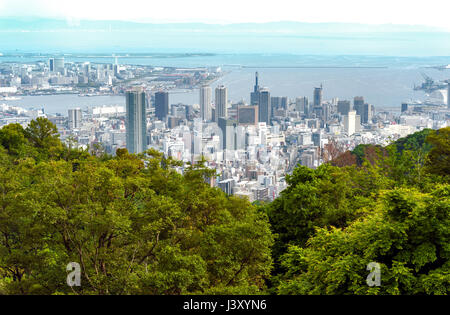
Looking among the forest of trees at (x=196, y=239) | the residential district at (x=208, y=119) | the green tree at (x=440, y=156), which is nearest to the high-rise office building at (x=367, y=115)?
the residential district at (x=208, y=119)

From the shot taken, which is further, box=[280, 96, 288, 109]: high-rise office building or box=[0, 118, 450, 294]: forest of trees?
box=[280, 96, 288, 109]: high-rise office building

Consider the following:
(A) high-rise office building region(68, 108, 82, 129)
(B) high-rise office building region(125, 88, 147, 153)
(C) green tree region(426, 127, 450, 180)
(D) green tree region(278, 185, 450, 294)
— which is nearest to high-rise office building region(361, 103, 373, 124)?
(B) high-rise office building region(125, 88, 147, 153)

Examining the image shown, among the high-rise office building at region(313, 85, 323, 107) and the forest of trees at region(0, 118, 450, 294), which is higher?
the forest of trees at region(0, 118, 450, 294)

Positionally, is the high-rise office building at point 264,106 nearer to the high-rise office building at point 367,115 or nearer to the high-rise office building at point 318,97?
the high-rise office building at point 318,97

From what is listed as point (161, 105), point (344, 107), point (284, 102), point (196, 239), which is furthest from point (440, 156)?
point (284, 102)

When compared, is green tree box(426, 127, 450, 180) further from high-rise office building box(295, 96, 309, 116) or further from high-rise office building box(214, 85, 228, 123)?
high-rise office building box(295, 96, 309, 116)

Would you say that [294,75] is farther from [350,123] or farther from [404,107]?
[350,123]
